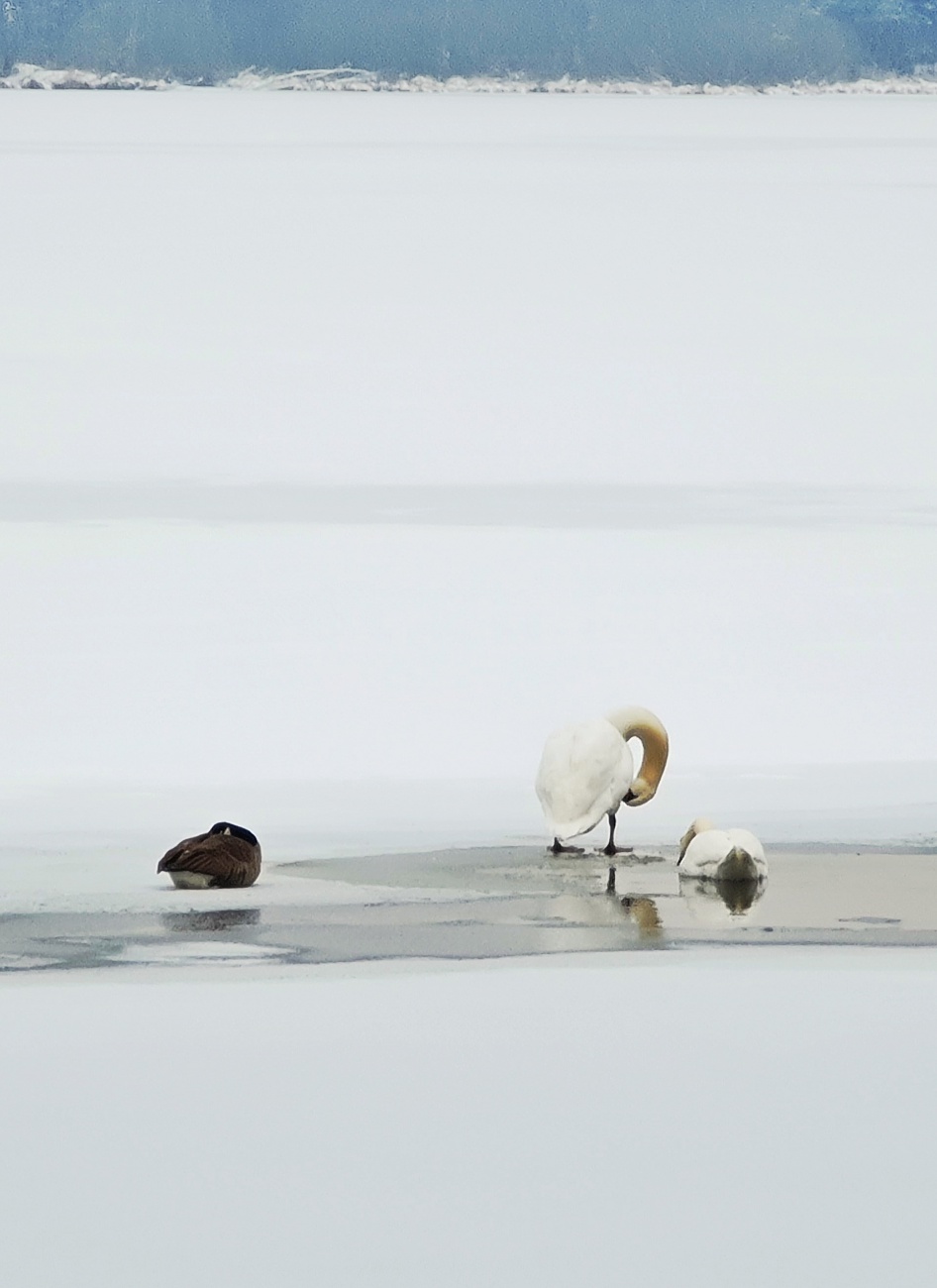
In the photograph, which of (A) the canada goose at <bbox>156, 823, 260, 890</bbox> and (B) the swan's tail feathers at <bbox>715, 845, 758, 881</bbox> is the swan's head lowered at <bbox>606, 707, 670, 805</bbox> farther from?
(A) the canada goose at <bbox>156, 823, 260, 890</bbox>

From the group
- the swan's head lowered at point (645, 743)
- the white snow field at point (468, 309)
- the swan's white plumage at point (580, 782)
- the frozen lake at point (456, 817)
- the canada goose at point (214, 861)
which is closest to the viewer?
the frozen lake at point (456, 817)

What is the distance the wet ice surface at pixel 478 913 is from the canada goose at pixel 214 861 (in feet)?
0.13

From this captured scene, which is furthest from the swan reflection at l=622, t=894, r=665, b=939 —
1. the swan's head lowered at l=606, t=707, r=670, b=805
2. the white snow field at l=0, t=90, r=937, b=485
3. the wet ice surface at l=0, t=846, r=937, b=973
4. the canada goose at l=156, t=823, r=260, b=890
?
the white snow field at l=0, t=90, r=937, b=485

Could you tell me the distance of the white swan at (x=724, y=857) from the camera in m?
5.59

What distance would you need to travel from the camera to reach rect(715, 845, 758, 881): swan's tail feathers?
220 inches

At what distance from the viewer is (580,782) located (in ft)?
19.3

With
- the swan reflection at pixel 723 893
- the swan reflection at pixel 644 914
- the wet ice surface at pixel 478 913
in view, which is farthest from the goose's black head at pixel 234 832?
the swan reflection at pixel 723 893

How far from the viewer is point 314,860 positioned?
589 cm

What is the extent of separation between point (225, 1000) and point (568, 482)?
1004cm

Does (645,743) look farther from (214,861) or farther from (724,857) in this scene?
(214,861)

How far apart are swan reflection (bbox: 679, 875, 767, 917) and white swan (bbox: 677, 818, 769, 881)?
2cm

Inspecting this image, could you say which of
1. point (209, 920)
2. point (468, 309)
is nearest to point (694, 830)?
point (209, 920)

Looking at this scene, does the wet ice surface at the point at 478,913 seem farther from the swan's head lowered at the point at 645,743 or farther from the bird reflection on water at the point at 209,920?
the swan's head lowered at the point at 645,743

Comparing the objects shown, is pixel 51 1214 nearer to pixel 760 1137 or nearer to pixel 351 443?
pixel 760 1137
